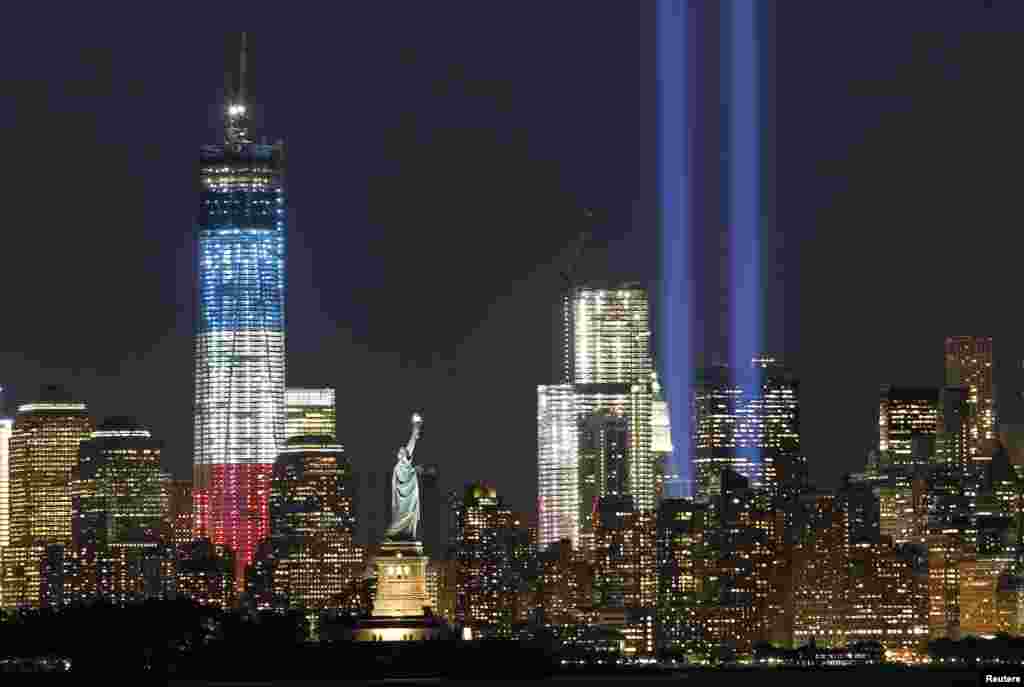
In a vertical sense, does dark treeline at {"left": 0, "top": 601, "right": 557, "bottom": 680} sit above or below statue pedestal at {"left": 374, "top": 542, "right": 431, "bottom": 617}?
below

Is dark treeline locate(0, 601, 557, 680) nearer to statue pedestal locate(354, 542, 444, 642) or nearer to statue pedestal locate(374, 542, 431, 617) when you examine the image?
statue pedestal locate(354, 542, 444, 642)

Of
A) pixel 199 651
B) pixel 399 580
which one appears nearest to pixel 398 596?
pixel 399 580

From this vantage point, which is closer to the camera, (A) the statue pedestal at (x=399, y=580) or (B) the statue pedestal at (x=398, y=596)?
(B) the statue pedestal at (x=398, y=596)

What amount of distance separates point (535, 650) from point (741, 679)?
43.1 ft

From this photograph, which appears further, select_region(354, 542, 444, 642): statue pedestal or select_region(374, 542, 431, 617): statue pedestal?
select_region(374, 542, 431, 617): statue pedestal

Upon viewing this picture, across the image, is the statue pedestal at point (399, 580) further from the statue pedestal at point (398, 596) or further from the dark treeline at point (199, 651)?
the dark treeline at point (199, 651)

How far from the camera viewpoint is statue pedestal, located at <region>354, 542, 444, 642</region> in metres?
156

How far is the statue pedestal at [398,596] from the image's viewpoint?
156 m

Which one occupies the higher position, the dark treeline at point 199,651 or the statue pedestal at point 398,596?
the statue pedestal at point 398,596

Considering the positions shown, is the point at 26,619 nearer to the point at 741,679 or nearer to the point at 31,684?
the point at 31,684

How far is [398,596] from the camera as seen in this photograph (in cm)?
15725

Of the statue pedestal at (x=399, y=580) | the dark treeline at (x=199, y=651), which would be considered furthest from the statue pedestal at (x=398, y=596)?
the dark treeline at (x=199, y=651)

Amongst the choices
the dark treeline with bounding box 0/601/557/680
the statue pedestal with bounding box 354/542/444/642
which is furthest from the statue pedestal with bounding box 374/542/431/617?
the dark treeline with bounding box 0/601/557/680

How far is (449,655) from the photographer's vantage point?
155 m
